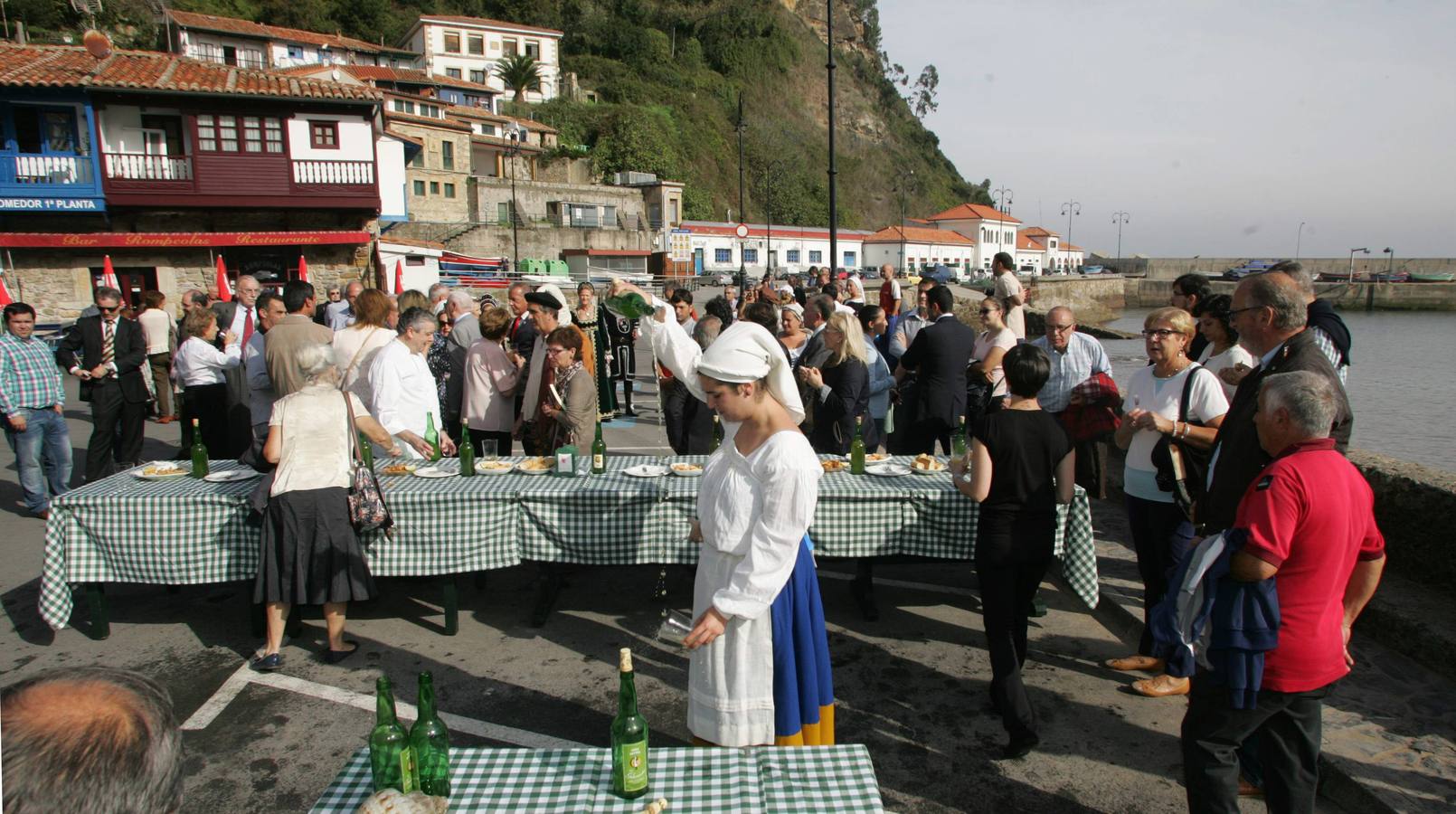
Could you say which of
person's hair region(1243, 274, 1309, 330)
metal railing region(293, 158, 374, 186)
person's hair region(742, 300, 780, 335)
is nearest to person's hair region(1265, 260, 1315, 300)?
person's hair region(1243, 274, 1309, 330)

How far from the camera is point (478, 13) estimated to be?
7075 cm

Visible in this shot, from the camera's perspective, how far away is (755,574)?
252 centimetres

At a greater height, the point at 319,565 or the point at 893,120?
the point at 893,120

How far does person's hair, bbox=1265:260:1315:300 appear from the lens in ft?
12.3

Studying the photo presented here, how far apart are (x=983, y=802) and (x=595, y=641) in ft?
7.84

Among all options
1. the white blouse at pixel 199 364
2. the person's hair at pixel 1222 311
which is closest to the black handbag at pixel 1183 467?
the person's hair at pixel 1222 311

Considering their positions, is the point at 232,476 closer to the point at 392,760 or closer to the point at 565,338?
the point at 565,338

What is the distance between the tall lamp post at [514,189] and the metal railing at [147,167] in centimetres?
1444

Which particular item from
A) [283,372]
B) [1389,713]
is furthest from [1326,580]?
[283,372]

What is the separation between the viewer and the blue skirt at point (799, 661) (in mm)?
2662

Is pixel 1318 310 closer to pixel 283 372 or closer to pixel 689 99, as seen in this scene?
pixel 283 372

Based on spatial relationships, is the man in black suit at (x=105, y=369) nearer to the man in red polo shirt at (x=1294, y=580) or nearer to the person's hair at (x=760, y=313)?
the person's hair at (x=760, y=313)

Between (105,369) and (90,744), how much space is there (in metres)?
7.60

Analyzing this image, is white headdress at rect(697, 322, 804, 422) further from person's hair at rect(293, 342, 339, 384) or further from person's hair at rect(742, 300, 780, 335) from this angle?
person's hair at rect(742, 300, 780, 335)
